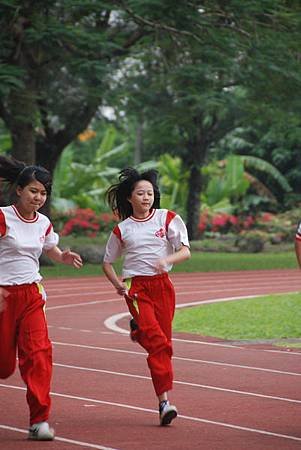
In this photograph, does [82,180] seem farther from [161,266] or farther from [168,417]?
[168,417]

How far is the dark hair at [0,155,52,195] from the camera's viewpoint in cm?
836

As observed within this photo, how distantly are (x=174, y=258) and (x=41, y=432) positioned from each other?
1632 millimetres

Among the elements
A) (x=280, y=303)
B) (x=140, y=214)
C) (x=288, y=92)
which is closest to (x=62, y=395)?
(x=140, y=214)

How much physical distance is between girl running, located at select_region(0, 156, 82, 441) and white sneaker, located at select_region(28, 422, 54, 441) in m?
0.06

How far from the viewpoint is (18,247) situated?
820cm

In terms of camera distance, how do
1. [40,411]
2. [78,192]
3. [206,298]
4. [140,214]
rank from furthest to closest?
[78,192]
[206,298]
[140,214]
[40,411]

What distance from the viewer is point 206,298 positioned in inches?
893

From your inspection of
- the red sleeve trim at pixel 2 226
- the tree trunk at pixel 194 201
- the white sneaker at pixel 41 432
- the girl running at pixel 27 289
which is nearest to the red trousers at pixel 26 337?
the girl running at pixel 27 289

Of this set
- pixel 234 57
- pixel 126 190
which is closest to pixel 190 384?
pixel 126 190

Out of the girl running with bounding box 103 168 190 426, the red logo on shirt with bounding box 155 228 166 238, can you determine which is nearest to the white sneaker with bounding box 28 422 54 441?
the girl running with bounding box 103 168 190 426

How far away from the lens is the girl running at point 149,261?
8648 mm

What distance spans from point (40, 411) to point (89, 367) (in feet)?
14.1

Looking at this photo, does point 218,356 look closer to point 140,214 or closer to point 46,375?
point 140,214

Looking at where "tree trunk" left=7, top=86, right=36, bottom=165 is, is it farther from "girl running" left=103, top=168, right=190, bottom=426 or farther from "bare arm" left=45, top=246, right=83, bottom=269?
"bare arm" left=45, top=246, right=83, bottom=269
